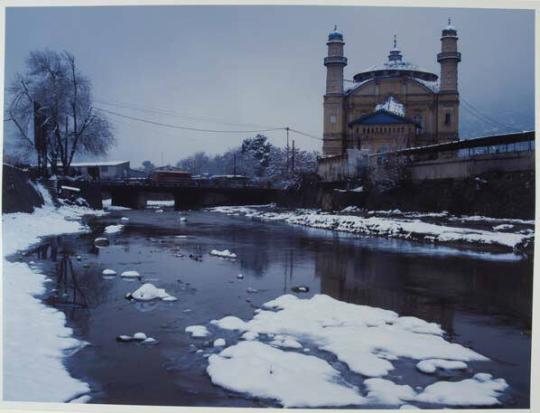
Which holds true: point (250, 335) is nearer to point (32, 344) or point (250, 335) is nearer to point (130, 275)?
point (32, 344)

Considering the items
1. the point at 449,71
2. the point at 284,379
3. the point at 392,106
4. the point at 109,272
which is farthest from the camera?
the point at 392,106

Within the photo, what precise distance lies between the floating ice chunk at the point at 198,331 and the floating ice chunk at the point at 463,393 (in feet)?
5.86

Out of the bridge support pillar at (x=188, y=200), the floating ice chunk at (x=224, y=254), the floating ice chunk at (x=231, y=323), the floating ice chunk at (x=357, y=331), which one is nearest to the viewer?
the floating ice chunk at (x=357, y=331)

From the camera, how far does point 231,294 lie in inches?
220

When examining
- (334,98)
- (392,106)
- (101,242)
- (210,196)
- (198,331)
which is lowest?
(198,331)

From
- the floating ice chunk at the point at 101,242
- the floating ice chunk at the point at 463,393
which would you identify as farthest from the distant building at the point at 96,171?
the floating ice chunk at the point at 463,393

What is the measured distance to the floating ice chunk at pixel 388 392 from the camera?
335 cm

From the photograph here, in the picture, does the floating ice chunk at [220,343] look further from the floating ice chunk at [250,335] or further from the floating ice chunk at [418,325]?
the floating ice chunk at [418,325]

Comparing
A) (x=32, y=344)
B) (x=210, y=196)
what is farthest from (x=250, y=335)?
(x=210, y=196)

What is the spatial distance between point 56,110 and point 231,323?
10815 mm

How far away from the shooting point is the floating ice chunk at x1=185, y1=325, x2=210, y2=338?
4.21 meters

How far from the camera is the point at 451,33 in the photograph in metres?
5.88

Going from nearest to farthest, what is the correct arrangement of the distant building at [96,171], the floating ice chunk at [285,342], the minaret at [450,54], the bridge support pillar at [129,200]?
the floating ice chunk at [285,342]
the minaret at [450,54]
the distant building at [96,171]
the bridge support pillar at [129,200]

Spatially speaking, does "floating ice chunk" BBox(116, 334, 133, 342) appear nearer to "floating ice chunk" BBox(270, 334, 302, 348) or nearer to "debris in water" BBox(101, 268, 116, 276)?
"floating ice chunk" BBox(270, 334, 302, 348)
